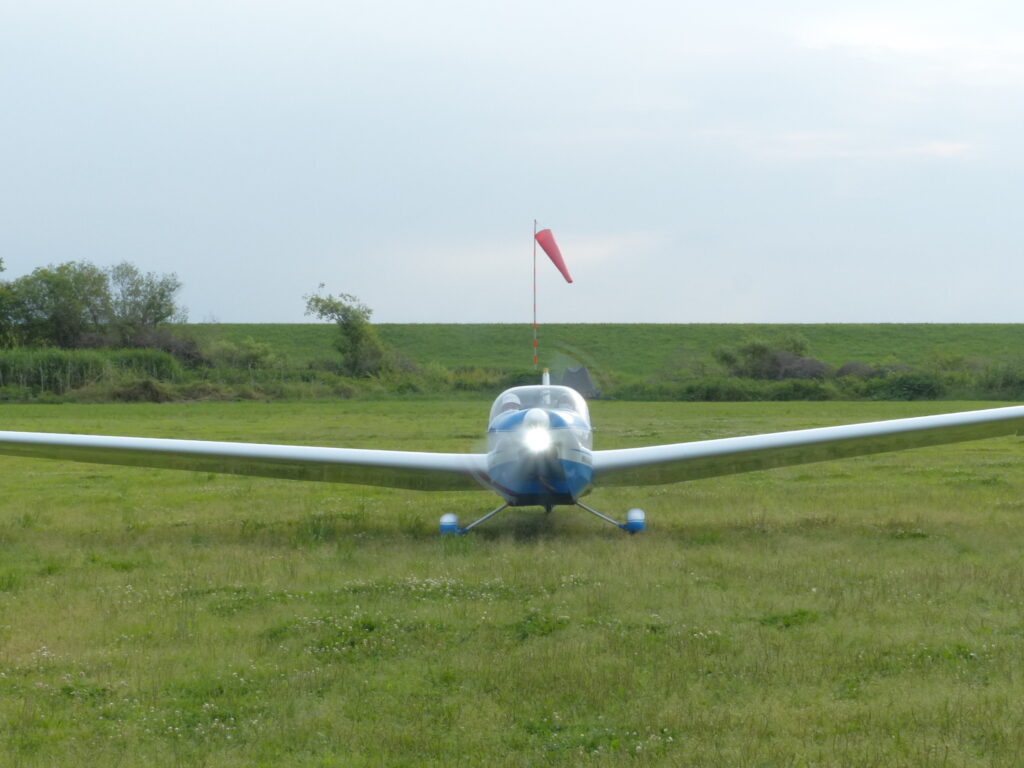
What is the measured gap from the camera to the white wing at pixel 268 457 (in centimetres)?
960

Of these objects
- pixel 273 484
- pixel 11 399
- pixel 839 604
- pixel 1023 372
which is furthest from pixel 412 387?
pixel 839 604

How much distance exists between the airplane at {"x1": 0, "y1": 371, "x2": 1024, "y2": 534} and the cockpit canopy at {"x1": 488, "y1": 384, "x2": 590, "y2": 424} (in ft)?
0.03

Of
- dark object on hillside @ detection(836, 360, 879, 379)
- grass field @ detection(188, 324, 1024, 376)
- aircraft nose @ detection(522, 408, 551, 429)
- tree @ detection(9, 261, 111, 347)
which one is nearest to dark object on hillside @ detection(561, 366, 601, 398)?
aircraft nose @ detection(522, 408, 551, 429)

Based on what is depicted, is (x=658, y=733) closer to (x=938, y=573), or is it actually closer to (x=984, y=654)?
(x=984, y=654)

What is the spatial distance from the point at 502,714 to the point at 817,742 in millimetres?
1402

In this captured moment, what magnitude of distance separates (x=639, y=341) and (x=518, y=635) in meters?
67.6

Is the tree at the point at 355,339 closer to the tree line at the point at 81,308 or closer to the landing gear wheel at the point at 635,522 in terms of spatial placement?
the tree line at the point at 81,308

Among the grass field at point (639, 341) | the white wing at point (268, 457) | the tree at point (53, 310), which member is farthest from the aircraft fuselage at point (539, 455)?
the tree at point (53, 310)

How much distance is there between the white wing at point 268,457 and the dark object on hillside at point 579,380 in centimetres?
205

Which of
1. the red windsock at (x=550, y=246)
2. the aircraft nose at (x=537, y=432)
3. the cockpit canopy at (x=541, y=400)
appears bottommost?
the aircraft nose at (x=537, y=432)

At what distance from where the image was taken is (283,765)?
4094 millimetres

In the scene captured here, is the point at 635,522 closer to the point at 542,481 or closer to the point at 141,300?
the point at 542,481

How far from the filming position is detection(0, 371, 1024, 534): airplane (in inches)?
356

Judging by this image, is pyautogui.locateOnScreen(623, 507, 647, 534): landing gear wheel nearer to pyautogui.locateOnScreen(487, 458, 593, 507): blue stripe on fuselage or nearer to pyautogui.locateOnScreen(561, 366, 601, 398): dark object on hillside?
pyautogui.locateOnScreen(487, 458, 593, 507): blue stripe on fuselage
